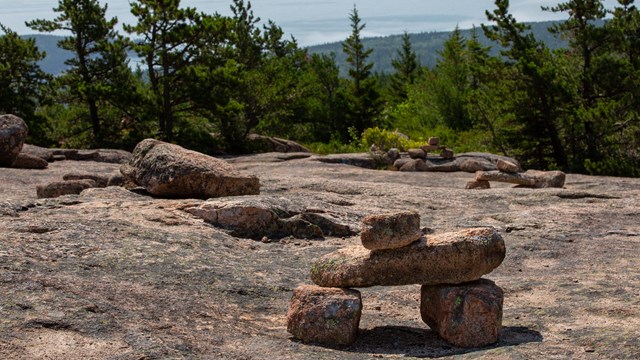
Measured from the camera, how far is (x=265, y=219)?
43.6ft

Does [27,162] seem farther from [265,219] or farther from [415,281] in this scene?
[415,281]

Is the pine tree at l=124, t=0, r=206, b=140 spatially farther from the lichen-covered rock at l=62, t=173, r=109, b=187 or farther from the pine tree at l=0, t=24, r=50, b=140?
the lichen-covered rock at l=62, t=173, r=109, b=187

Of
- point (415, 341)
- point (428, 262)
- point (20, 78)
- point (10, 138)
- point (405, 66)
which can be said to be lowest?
point (415, 341)

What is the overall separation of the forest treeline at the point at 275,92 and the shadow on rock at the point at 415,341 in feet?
77.9

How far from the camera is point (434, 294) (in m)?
8.75

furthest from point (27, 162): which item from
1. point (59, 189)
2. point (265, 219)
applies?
point (265, 219)

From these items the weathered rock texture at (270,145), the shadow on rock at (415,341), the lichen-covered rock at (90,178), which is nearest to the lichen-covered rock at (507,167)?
the lichen-covered rock at (90,178)

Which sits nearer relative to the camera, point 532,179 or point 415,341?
point 415,341

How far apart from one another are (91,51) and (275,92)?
10231mm

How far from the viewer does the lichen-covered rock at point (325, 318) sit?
8328mm

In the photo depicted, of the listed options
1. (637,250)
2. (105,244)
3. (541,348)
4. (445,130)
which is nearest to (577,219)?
(637,250)

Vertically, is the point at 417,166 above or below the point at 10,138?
below

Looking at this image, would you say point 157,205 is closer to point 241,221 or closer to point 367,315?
point 241,221

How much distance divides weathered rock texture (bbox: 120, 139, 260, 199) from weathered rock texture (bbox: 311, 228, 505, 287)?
20.4 ft
